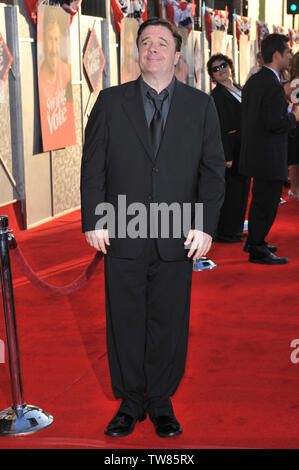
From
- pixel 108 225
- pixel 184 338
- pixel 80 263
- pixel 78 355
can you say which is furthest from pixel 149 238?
pixel 80 263

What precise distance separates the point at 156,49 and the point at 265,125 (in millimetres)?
3081

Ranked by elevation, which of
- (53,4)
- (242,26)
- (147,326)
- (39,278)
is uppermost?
(242,26)

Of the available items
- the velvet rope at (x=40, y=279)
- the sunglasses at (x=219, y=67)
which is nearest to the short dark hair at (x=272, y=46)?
the sunglasses at (x=219, y=67)

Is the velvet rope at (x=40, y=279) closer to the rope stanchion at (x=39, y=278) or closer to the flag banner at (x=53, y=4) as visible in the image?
the rope stanchion at (x=39, y=278)

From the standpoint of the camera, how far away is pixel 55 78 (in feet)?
27.2

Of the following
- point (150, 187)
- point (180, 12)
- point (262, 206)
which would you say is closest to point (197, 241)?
point (150, 187)

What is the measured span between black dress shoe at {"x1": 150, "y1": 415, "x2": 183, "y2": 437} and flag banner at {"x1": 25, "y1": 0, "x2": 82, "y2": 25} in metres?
5.87

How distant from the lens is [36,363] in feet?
12.9

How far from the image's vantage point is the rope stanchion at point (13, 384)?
308 cm

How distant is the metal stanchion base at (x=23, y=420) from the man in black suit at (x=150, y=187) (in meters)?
0.33

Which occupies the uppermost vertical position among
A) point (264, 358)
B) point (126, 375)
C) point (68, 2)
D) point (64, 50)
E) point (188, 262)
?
point (68, 2)

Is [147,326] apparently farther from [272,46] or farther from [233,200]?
[233,200]

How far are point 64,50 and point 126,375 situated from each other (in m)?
6.24
